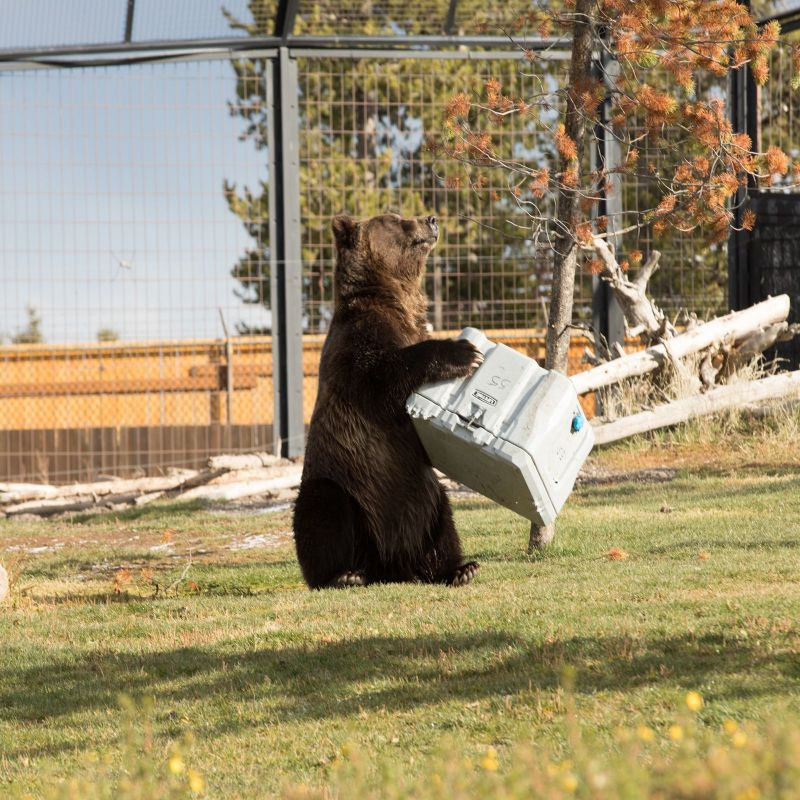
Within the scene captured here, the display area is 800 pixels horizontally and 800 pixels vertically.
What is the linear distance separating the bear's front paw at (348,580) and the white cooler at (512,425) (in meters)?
0.90

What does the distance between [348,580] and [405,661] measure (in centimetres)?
171

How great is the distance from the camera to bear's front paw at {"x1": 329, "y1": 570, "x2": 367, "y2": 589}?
640cm

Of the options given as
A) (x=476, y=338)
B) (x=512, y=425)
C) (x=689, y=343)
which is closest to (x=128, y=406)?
(x=689, y=343)

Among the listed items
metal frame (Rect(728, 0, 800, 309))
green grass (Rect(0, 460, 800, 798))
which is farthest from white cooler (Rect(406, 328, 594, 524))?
metal frame (Rect(728, 0, 800, 309))

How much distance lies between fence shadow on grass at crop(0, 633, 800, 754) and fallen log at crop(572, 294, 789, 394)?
7021 mm

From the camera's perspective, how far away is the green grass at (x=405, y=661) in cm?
378

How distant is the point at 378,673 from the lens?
462 centimetres

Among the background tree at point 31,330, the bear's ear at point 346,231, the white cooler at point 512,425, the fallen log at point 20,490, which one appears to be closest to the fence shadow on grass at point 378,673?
the white cooler at point 512,425

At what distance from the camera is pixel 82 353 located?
13.2 metres

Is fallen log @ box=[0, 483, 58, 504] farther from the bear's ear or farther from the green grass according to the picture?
the bear's ear

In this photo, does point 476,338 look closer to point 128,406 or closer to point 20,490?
point 20,490

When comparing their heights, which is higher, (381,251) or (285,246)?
(285,246)

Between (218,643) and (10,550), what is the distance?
465 centimetres

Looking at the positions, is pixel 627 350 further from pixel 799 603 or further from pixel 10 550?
pixel 799 603
